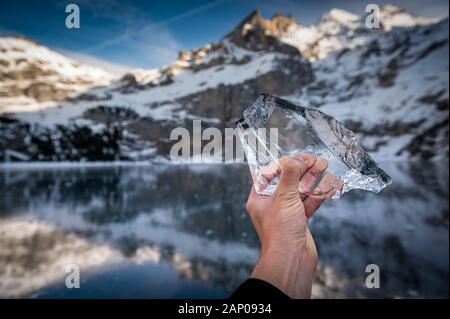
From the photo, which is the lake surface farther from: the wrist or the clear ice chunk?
the wrist

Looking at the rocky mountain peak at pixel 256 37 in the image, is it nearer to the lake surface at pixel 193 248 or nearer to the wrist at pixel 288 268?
the lake surface at pixel 193 248

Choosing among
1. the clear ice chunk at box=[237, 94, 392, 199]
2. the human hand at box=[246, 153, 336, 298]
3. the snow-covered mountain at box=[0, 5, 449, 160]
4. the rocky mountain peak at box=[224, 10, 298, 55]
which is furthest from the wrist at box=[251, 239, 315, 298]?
the rocky mountain peak at box=[224, 10, 298, 55]

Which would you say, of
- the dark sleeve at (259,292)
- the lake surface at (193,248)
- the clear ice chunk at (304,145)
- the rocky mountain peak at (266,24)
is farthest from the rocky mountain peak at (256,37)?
the dark sleeve at (259,292)

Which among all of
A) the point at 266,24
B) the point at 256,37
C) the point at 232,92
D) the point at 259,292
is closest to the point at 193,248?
the point at 259,292

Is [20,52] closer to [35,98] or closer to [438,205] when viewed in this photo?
[35,98]

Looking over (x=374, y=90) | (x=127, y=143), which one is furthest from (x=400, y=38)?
(x=127, y=143)

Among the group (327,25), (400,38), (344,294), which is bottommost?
(344,294)

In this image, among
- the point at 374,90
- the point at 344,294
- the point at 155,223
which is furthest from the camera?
the point at 374,90
